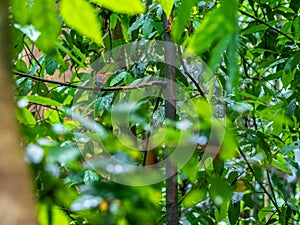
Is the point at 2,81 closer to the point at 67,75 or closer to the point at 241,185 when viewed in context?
the point at 241,185

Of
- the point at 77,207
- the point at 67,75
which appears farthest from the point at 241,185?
the point at 67,75

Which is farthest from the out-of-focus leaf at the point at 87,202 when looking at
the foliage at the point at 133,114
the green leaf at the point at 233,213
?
the green leaf at the point at 233,213

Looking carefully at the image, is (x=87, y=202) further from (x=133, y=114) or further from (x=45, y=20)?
(x=133, y=114)

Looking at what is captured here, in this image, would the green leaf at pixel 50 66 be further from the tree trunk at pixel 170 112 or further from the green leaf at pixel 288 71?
the green leaf at pixel 288 71

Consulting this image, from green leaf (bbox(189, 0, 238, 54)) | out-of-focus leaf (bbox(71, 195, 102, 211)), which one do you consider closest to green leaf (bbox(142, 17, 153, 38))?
out-of-focus leaf (bbox(71, 195, 102, 211))

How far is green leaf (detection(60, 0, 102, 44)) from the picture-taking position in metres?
0.31

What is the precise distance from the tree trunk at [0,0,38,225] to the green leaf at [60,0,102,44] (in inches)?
7.2

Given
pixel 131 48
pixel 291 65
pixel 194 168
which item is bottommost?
pixel 194 168

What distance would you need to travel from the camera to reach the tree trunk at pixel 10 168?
11 cm

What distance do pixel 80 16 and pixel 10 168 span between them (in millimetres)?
209

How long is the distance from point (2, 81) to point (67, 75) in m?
1.49

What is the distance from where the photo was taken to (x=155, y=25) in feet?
2.61

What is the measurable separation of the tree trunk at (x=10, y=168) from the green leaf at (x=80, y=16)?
0.60 feet

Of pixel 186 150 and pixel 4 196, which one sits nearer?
pixel 4 196
